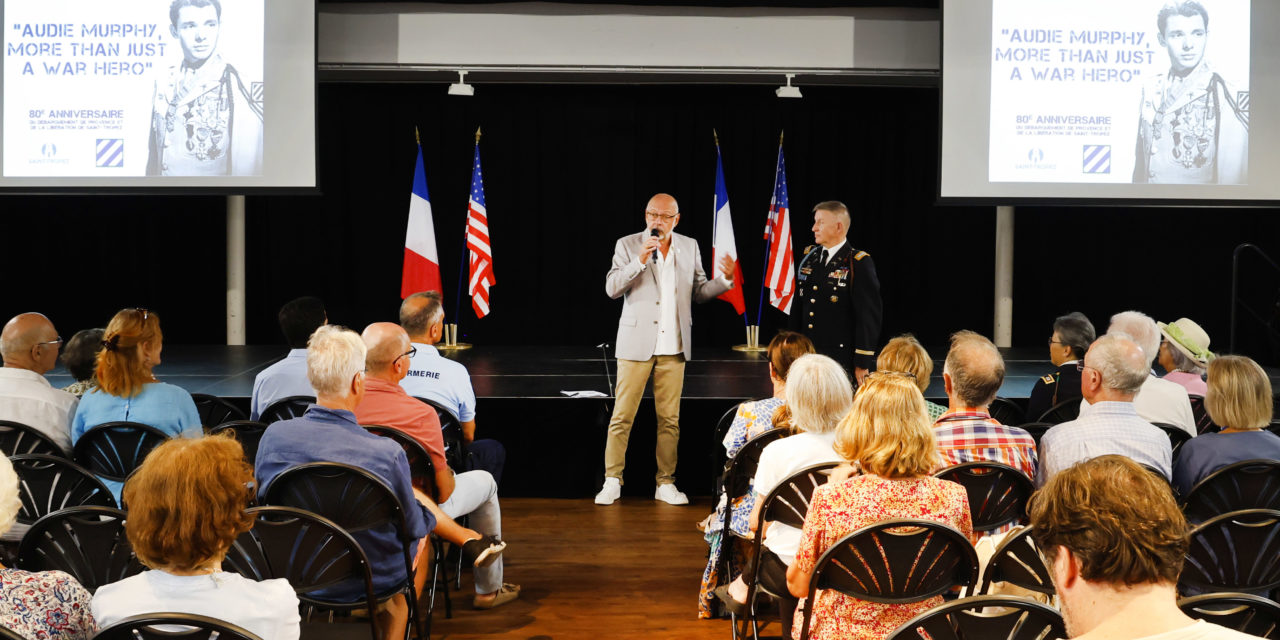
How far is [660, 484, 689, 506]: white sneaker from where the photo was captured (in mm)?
5520

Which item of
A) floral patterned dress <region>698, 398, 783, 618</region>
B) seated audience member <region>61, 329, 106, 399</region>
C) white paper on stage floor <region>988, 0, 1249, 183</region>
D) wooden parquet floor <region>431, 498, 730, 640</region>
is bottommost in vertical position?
wooden parquet floor <region>431, 498, 730, 640</region>

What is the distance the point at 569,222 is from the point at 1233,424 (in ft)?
23.3

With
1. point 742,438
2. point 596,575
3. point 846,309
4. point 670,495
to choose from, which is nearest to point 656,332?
point 670,495

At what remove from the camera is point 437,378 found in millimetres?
4105

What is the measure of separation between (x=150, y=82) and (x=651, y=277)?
336 cm

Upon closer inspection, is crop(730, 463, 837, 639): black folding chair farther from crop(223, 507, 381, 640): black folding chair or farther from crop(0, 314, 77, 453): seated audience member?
crop(0, 314, 77, 453): seated audience member

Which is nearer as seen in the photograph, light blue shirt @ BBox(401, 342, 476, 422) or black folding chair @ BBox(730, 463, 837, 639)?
black folding chair @ BBox(730, 463, 837, 639)

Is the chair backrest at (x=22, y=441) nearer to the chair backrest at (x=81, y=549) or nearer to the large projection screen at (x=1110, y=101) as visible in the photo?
the chair backrest at (x=81, y=549)

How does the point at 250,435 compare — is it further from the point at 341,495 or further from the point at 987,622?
the point at 987,622

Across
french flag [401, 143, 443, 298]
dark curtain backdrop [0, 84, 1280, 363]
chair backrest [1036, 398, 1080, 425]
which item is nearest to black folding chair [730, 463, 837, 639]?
chair backrest [1036, 398, 1080, 425]

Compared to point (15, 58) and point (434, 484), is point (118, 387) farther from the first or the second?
point (15, 58)

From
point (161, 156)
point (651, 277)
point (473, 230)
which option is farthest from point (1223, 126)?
point (161, 156)

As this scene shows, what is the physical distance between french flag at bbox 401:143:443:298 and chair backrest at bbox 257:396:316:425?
14.0 feet

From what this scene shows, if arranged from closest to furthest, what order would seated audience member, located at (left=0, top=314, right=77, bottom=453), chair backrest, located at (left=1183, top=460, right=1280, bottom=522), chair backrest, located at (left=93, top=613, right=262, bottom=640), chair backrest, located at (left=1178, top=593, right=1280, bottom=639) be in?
chair backrest, located at (left=93, top=613, right=262, bottom=640)
chair backrest, located at (left=1178, top=593, right=1280, bottom=639)
chair backrest, located at (left=1183, top=460, right=1280, bottom=522)
seated audience member, located at (left=0, top=314, right=77, bottom=453)
